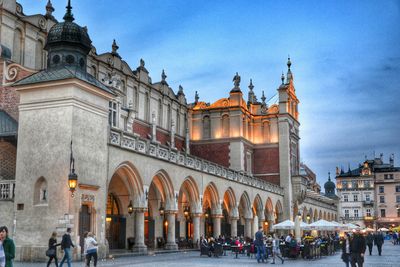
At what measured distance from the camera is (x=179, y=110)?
58344mm

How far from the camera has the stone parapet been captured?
30.6m

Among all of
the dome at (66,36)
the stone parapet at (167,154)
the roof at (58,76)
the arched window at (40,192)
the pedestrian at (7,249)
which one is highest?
the dome at (66,36)

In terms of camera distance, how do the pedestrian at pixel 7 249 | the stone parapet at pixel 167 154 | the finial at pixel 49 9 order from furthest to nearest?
the finial at pixel 49 9 < the stone parapet at pixel 167 154 < the pedestrian at pixel 7 249

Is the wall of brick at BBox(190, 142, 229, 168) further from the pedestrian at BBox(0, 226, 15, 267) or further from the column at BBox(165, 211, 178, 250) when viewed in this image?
the pedestrian at BBox(0, 226, 15, 267)

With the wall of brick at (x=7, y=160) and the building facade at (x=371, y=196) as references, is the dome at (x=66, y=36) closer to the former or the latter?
the wall of brick at (x=7, y=160)

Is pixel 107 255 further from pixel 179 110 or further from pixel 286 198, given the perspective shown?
pixel 286 198

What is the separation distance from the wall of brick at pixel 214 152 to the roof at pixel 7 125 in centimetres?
3321

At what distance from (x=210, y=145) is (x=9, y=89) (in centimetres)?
3363

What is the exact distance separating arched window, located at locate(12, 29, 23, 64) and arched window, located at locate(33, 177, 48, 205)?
12597mm

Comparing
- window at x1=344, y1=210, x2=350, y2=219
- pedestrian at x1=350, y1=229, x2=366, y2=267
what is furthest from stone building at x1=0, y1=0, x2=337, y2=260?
window at x1=344, y1=210, x2=350, y2=219

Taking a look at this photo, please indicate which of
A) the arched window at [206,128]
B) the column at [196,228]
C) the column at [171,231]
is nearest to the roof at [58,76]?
the column at [171,231]

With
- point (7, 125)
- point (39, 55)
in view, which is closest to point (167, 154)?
point (7, 125)

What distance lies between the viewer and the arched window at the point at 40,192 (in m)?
26.2

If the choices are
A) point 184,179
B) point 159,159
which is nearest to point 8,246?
point 159,159
